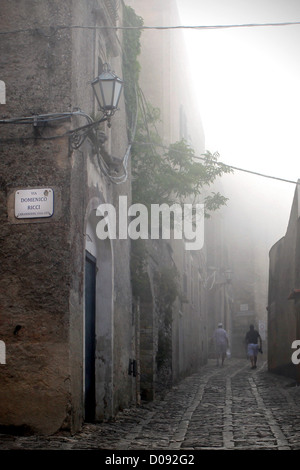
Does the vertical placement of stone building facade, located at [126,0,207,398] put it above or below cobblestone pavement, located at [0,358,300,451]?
above

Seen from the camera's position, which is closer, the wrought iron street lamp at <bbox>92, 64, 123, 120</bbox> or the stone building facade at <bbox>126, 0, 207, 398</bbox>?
the wrought iron street lamp at <bbox>92, 64, 123, 120</bbox>

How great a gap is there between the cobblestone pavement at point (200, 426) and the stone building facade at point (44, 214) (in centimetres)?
A: 49

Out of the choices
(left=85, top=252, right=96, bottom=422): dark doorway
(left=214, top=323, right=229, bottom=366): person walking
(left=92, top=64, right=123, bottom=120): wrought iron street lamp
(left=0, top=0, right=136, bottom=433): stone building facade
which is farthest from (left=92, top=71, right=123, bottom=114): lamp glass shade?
(left=214, top=323, right=229, bottom=366): person walking

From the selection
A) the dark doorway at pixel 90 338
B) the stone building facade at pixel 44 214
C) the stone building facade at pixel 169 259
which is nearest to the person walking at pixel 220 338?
the stone building facade at pixel 169 259

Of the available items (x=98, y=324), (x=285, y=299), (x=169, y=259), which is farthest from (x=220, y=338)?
(x=98, y=324)

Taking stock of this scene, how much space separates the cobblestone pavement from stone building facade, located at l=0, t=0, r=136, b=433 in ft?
1.60

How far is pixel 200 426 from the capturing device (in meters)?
9.98

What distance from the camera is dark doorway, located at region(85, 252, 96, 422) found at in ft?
33.8

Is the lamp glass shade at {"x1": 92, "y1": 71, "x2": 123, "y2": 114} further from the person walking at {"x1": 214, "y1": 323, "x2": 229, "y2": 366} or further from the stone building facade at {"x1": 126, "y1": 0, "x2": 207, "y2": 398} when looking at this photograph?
the person walking at {"x1": 214, "y1": 323, "x2": 229, "y2": 366}

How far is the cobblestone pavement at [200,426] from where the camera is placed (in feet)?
25.4

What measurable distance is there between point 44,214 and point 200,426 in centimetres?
384

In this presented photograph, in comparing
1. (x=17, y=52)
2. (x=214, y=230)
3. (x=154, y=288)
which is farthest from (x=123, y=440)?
(x=214, y=230)

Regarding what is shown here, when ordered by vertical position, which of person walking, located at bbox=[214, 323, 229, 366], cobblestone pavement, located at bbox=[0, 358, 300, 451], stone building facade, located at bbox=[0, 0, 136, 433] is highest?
stone building facade, located at bbox=[0, 0, 136, 433]

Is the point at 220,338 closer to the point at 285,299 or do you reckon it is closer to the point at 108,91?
the point at 285,299
